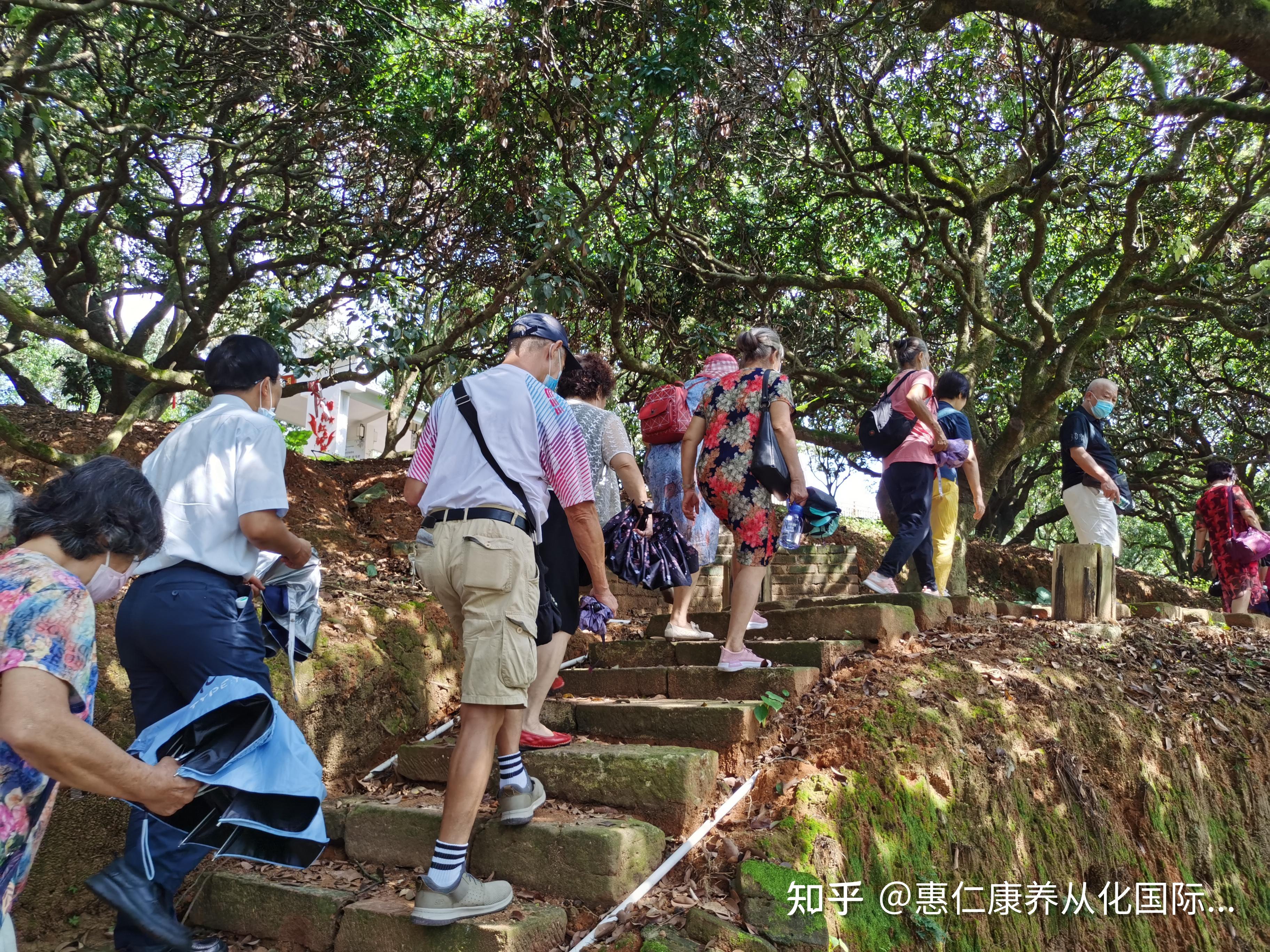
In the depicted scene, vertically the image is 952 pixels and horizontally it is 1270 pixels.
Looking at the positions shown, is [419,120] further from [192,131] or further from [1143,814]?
[1143,814]

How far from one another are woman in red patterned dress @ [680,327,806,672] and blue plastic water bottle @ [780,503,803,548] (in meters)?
0.23

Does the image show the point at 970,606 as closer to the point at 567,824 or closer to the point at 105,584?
the point at 567,824

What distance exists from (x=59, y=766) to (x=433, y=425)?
74.9 inches

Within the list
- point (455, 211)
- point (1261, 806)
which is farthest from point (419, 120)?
point (1261, 806)

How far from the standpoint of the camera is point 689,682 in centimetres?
482

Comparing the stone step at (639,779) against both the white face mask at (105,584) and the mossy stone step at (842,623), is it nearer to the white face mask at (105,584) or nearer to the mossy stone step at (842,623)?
the mossy stone step at (842,623)

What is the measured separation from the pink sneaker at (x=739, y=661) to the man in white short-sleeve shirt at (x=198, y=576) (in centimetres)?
231

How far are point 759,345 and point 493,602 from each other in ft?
8.74

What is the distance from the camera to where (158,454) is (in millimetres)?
3111

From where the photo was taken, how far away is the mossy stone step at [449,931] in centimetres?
293

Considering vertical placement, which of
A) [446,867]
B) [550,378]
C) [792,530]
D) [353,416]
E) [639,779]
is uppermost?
[353,416]

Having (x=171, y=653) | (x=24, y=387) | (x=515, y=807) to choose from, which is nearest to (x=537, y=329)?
(x=171, y=653)

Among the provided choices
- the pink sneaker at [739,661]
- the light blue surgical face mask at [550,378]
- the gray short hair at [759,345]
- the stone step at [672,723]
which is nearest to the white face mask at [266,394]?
the light blue surgical face mask at [550,378]

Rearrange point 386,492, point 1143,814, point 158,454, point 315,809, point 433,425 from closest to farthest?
point 315,809 < point 158,454 < point 433,425 < point 1143,814 < point 386,492
